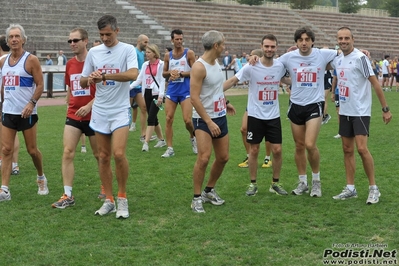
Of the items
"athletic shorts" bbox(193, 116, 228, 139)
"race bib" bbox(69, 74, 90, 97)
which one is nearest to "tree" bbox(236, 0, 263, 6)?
"race bib" bbox(69, 74, 90, 97)

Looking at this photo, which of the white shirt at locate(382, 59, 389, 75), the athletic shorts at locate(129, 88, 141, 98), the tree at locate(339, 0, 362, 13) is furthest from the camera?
the tree at locate(339, 0, 362, 13)

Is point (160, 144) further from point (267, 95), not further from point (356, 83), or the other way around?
point (356, 83)

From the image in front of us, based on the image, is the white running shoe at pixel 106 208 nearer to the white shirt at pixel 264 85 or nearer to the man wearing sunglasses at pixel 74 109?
the man wearing sunglasses at pixel 74 109

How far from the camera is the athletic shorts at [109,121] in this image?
22.0ft

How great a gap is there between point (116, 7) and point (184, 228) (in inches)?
1301

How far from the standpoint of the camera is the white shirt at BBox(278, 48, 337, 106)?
24.8 feet

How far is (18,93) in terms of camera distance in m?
7.64

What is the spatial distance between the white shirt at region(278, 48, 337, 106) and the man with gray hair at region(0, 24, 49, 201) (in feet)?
10.5

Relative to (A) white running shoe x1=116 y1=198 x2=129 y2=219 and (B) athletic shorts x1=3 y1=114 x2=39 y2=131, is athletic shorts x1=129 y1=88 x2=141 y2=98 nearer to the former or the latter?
(B) athletic shorts x1=3 y1=114 x2=39 y2=131

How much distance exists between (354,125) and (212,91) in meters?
1.79

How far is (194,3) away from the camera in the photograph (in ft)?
145

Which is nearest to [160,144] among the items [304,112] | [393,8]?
[304,112]

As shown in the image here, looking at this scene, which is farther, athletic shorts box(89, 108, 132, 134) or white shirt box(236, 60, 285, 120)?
white shirt box(236, 60, 285, 120)

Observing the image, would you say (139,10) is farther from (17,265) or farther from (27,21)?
(17,265)
